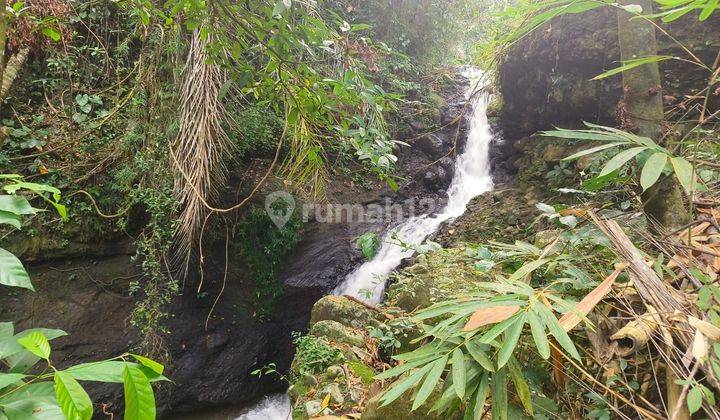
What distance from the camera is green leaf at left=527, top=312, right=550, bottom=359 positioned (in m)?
0.82

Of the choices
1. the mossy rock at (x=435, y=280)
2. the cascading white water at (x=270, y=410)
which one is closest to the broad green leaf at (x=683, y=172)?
the mossy rock at (x=435, y=280)

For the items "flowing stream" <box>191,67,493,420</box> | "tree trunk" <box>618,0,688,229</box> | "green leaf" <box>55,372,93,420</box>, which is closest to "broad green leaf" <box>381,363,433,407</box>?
"green leaf" <box>55,372,93,420</box>

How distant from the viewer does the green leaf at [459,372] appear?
0.89 meters

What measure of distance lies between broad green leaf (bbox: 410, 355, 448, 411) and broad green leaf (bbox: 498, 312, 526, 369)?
6.2 inches

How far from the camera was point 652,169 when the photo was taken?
1031mm

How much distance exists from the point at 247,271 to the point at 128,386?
432cm

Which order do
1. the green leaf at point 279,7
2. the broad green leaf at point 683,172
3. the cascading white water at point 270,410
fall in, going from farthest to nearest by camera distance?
the cascading white water at point 270,410, the green leaf at point 279,7, the broad green leaf at point 683,172

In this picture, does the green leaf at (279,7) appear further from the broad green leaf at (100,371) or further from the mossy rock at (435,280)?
the mossy rock at (435,280)

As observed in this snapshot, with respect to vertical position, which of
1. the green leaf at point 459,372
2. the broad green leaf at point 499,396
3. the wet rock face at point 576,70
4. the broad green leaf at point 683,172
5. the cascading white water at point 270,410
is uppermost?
the wet rock face at point 576,70

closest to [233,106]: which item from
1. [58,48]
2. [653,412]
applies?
[58,48]

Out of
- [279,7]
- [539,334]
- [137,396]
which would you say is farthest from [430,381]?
[279,7]

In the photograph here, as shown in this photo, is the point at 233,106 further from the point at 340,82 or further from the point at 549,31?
the point at 549,31

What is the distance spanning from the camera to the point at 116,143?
4227 mm

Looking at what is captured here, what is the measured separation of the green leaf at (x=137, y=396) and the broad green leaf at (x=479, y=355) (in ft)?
2.40
